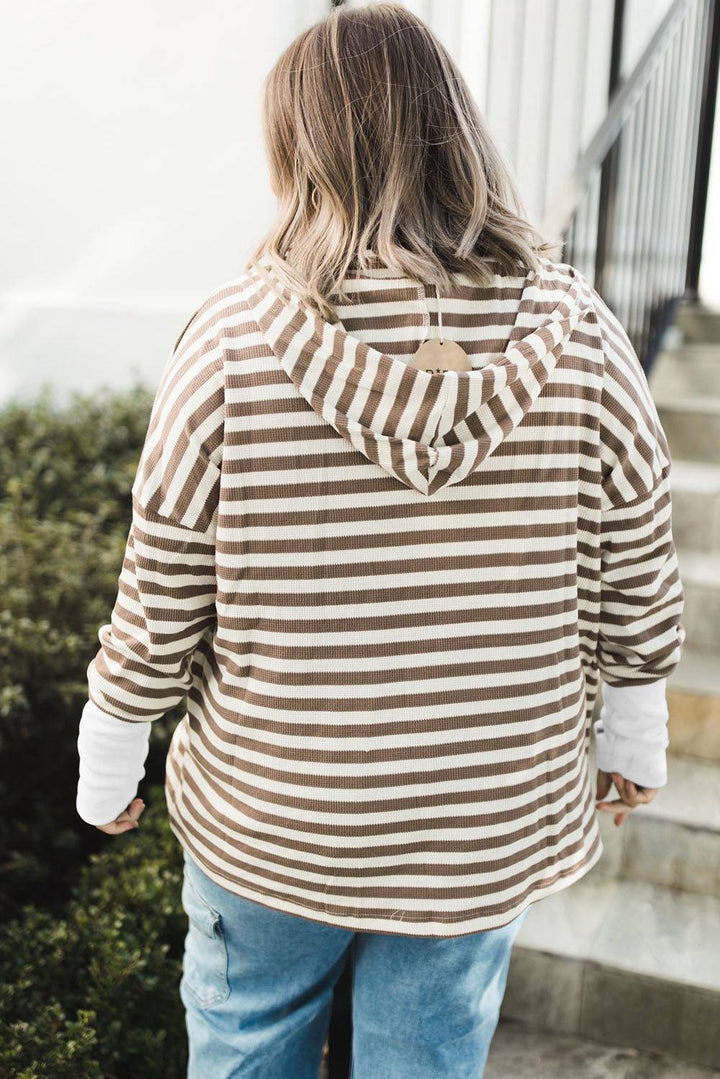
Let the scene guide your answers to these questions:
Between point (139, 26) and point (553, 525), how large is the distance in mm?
3683

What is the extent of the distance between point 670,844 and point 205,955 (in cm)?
126

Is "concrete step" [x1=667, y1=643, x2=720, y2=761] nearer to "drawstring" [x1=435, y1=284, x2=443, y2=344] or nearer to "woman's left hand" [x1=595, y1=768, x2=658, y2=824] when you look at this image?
"woman's left hand" [x1=595, y1=768, x2=658, y2=824]

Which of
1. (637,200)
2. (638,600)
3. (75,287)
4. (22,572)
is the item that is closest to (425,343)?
(638,600)

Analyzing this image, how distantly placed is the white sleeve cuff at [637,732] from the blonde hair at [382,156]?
0.62 meters

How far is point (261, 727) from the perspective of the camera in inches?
41.9

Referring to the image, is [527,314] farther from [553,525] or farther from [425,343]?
[553,525]

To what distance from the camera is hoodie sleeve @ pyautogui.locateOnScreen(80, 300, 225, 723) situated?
0.99 metres

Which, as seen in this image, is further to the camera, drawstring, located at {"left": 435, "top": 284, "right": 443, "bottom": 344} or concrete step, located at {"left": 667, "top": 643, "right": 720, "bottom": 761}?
concrete step, located at {"left": 667, "top": 643, "right": 720, "bottom": 761}

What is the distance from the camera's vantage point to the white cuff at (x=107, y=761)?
1.15 m

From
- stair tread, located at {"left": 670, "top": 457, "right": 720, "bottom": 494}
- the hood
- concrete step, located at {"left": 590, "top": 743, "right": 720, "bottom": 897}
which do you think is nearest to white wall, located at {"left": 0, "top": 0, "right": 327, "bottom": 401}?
stair tread, located at {"left": 670, "top": 457, "right": 720, "bottom": 494}

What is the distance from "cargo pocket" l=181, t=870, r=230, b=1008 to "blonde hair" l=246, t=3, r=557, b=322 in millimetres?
772

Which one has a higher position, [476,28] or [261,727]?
[476,28]

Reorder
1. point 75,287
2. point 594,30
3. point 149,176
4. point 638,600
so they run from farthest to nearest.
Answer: point 75,287, point 149,176, point 594,30, point 638,600

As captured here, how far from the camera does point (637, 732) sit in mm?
1312
